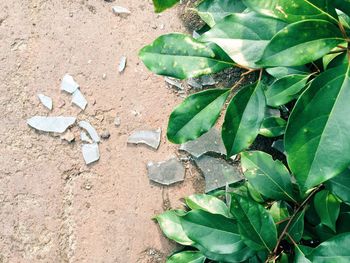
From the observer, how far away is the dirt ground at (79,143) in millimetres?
1476

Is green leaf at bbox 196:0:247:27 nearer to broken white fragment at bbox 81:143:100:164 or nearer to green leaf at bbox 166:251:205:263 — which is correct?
broken white fragment at bbox 81:143:100:164

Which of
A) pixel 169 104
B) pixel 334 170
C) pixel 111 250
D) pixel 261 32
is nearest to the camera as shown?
pixel 334 170

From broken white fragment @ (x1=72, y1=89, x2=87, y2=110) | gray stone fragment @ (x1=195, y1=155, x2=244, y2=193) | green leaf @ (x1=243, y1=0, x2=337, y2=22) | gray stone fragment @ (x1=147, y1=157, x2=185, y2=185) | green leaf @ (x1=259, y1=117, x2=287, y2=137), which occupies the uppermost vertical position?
green leaf @ (x1=243, y1=0, x2=337, y2=22)

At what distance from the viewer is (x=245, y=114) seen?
1067 mm

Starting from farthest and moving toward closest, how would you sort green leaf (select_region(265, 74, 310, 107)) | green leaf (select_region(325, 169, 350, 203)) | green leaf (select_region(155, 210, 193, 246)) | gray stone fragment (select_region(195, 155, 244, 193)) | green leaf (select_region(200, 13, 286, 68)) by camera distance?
1. gray stone fragment (select_region(195, 155, 244, 193))
2. green leaf (select_region(155, 210, 193, 246))
3. green leaf (select_region(265, 74, 310, 107))
4. green leaf (select_region(325, 169, 350, 203))
5. green leaf (select_region(200, 13, 286, 68))

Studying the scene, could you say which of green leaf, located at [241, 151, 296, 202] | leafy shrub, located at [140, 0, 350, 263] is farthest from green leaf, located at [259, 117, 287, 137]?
green leaf, located at [241, 151, 296, 202]

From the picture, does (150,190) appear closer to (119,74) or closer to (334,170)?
(119,74)

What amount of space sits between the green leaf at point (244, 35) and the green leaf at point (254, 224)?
12.7 inches

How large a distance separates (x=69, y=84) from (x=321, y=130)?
0.90 metres

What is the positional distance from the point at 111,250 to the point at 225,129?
1.90ft

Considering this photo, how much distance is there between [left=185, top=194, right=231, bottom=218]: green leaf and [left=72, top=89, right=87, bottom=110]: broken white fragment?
0.41m

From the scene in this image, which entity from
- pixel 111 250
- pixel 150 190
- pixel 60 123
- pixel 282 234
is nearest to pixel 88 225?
pixel 111 250

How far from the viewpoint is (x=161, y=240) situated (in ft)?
4.85

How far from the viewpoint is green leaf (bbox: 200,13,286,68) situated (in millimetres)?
948
